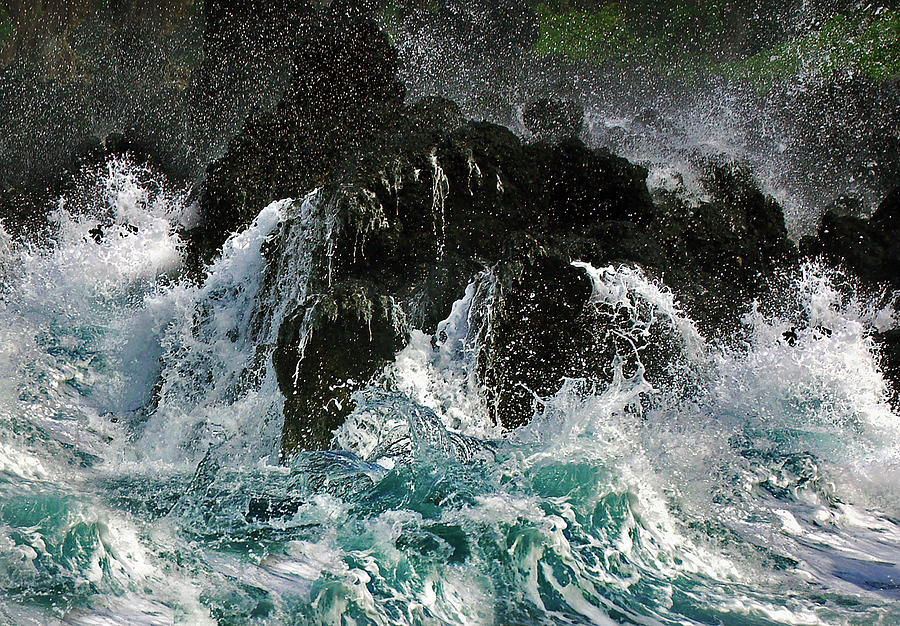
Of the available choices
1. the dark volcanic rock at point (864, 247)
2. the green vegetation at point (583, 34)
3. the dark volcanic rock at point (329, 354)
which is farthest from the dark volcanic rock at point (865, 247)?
the dark volcanic rock at point (329, 354)

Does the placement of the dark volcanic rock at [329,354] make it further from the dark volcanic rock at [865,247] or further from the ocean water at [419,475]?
the dark volcanic rock at [865,247]

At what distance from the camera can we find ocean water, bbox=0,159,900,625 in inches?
88.1

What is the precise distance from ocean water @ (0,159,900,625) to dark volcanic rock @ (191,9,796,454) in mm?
139

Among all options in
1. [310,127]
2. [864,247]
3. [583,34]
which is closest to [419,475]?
[310,127]

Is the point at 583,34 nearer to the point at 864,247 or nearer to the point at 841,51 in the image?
the point at 841,51

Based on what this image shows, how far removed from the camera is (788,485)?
3.60 m

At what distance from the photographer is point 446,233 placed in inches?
195

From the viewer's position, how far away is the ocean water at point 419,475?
2238mm

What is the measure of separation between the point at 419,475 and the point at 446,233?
2.29 meters

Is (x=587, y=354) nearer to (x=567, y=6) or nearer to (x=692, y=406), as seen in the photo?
(x=692, y=406)

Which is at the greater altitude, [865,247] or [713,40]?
[713,40]

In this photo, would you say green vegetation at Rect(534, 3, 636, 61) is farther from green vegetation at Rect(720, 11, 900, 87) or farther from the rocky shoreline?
the rocky shoreline

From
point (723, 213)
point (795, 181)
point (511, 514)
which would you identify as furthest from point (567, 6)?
point (511, 514)

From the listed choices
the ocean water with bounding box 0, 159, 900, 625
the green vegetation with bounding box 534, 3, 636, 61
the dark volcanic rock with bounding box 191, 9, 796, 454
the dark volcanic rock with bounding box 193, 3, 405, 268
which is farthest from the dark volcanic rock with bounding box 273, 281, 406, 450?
the green vegetation with bounding box 534, 3, 636, 61
